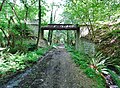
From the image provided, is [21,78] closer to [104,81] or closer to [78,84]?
[78,84]

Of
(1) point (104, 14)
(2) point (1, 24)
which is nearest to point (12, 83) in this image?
(2) point (1, 24)

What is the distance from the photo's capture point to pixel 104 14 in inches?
559

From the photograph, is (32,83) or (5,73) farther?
(5,73)

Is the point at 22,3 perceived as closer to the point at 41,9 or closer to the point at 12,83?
the point at 41,9

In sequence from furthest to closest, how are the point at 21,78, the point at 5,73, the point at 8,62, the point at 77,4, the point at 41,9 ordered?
1. the point at 41,9
2. the point at 77,4
3. the point at 8,62
4. the point at 5,73
5. the point at 21,78

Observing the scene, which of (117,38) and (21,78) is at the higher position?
(117,38)

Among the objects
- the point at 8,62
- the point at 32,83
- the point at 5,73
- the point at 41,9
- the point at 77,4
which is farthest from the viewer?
the point at 41,9

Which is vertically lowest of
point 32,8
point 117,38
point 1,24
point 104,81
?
point 104,81

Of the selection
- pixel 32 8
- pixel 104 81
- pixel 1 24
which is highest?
pixel 32 8

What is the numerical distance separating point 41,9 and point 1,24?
177 inches

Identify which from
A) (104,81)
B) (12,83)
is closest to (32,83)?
Result: (12,83)

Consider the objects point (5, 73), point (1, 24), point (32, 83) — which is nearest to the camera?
point (32, 83)

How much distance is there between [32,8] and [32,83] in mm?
10186

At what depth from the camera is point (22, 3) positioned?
51.8 ft
